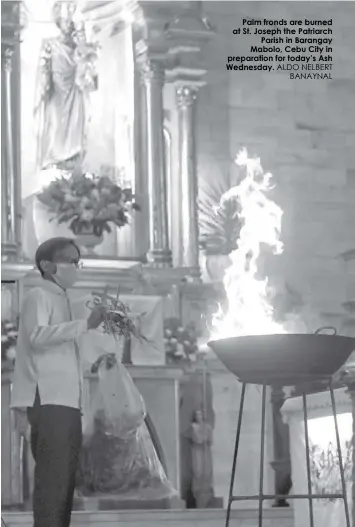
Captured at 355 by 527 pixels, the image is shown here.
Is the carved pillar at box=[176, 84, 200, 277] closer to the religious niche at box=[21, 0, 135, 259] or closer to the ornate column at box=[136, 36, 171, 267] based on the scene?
the ornate column at box=[136, 36, 171, 267]

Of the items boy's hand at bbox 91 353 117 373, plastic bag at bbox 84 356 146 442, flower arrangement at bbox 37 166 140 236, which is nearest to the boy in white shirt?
plastic bag at bbox 84 356 146 442

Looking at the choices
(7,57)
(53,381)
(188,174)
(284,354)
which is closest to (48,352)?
(53,381)

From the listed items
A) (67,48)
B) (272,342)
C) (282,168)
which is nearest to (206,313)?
(282,168)

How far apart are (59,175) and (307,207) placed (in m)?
2.15

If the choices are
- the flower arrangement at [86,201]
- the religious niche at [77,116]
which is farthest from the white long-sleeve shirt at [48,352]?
the religious niche at [77,116]

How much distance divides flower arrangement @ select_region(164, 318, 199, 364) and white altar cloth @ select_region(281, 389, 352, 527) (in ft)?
9.22

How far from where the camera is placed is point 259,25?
1041cm

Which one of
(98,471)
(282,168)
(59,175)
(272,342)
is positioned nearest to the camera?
(272,342)

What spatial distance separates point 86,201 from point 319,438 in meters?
3.72

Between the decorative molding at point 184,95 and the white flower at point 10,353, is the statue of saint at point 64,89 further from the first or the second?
the white flower at point 10,353

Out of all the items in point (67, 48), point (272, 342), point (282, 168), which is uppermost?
point (67, 48)

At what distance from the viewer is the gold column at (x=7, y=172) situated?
9.58 meters

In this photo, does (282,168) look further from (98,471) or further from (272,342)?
(272,342)

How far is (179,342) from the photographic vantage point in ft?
31.8
